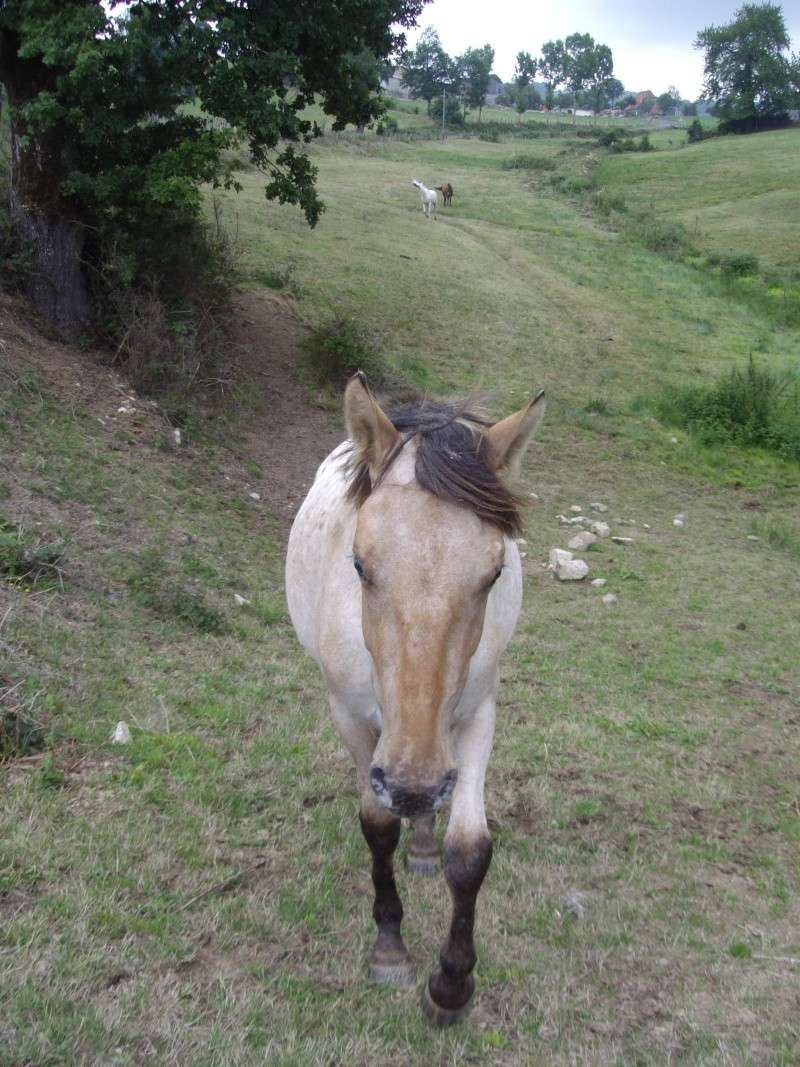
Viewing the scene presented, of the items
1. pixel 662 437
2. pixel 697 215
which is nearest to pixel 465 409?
pixel 662 437

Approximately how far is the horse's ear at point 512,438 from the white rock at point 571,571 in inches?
266

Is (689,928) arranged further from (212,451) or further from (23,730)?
(212,451)

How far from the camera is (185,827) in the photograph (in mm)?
4172

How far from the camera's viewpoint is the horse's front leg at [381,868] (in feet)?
11.3

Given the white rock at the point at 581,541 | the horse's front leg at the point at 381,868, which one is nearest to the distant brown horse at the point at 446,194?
the white rock at the point at 581,541

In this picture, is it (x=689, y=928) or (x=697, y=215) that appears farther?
(x=697, y=215)

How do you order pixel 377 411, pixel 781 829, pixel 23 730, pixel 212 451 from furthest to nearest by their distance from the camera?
pixel 212 451, pixel 781 829, pixel 23 730, pixel 377 411

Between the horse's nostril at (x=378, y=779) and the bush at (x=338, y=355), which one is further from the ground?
the horse's nostril at (x=378, y=779)

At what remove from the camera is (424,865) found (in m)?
4.22

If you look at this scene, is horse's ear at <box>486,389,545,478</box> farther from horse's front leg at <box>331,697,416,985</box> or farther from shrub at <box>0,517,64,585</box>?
shrub at <box>0,517,64,585</box>

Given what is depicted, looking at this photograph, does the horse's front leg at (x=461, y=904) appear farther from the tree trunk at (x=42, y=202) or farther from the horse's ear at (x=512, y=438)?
the tree trunk at (x=42, y=202)

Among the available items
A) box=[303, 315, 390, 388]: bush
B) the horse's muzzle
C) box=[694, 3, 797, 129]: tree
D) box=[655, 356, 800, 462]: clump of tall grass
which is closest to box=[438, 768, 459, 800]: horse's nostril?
the horse's muzzle

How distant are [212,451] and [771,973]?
8539 mm

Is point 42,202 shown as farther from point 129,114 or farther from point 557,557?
point 557,557
